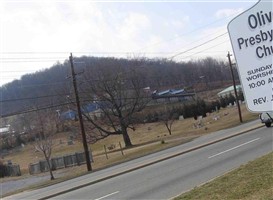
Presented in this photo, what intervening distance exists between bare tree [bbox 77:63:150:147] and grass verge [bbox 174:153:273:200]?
152ft

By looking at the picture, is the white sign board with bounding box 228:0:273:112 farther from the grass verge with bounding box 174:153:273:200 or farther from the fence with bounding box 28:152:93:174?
the fence with bounding box 28:152:93:174

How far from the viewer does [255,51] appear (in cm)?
418

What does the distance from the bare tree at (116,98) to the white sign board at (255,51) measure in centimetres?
5234

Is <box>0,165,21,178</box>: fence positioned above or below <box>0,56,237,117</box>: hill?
below

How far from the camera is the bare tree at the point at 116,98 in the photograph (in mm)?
58219

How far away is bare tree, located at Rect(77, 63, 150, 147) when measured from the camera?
191ft

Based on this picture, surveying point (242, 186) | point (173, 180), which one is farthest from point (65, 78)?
point (242, 186)

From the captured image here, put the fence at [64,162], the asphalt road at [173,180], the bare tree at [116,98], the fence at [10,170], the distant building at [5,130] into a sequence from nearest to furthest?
the asphalt road at [173,180] → the fence at [64,162] → the fence at [10,170] → the bare tree at [116,98] → the distant building at [5,130]

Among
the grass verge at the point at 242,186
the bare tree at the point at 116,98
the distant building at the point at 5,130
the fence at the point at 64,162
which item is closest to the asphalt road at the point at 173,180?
the grass verge at the point at 242,186

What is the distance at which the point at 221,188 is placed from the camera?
910 centimetres

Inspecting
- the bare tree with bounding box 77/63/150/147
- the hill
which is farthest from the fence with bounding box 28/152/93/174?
the hill

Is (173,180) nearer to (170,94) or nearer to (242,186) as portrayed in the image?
(242,186)

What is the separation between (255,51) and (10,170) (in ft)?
191

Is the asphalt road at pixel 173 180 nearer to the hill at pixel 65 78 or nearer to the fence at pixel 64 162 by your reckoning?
the hill at pixel 65 78
